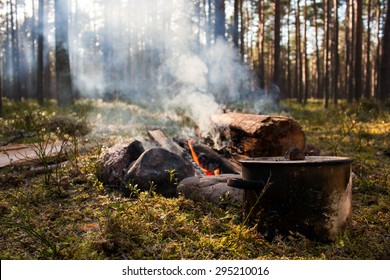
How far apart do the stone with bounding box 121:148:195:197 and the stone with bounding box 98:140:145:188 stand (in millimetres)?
263

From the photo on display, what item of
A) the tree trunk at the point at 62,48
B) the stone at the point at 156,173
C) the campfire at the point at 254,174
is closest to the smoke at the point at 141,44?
the tree trunk at the point at 62,48

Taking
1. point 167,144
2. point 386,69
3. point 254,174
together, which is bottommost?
point 167,144

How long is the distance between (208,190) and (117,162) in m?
1.55

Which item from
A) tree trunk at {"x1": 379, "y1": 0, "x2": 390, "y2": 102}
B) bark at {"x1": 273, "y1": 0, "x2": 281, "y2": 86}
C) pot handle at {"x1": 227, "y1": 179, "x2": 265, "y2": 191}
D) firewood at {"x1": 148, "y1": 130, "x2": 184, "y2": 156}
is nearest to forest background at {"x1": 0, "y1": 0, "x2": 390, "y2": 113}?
bark at {"x1": 273, "y1": 0, "x2": 281, "y2": 86}

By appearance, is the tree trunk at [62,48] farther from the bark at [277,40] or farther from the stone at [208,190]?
the stone at [208,190]

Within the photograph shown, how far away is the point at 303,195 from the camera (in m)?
3.02

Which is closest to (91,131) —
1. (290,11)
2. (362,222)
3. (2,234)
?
A: (2,234)

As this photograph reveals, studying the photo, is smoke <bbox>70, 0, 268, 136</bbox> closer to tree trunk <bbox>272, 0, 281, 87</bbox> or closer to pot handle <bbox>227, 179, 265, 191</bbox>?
tree trunk <bbox>272, 0, 281, 87</bbox>

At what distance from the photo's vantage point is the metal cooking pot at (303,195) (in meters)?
3.01

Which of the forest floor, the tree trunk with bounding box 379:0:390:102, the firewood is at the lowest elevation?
the forest floor

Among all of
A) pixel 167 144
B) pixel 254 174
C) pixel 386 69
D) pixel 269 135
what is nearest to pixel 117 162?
pixel 167 144

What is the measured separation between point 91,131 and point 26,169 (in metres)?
3.21

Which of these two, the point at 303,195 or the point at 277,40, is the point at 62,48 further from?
the point at 303,195

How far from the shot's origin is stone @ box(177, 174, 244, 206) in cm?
418
